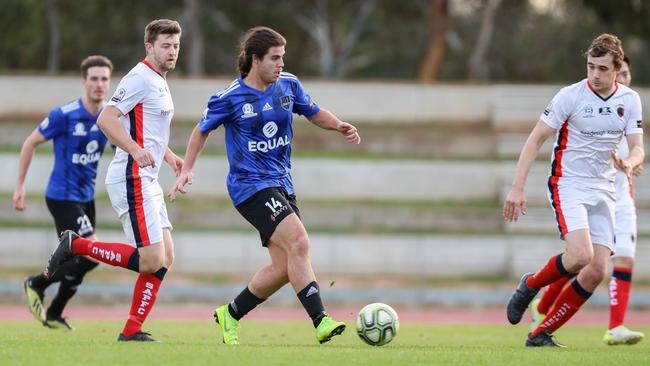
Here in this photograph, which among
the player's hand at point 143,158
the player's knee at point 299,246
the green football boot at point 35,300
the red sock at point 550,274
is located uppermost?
the player's hand at point 143,158

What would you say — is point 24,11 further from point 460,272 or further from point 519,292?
point 519,292

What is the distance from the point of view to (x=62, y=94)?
95.2ft

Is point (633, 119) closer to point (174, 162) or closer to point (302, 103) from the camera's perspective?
point (302, 103)

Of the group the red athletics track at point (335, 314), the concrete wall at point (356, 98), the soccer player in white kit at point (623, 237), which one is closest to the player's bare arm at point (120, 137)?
the soccer player in white kit at point (623, 237)

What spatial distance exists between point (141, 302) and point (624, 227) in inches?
191

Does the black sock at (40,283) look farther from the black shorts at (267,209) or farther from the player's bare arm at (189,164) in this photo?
the black shorts at (267,209)

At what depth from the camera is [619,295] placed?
10820 millimetres

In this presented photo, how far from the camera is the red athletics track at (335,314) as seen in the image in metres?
16.4

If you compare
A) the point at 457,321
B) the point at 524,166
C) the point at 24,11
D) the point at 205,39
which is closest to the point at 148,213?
the point at 524,166

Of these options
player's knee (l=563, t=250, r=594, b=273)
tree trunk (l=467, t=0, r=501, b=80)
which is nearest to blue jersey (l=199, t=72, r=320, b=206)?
player's knee (l=563, t=250, r=594, b=273)

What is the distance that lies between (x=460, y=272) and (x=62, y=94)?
11.9m

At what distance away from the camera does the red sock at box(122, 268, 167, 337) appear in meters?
9.15

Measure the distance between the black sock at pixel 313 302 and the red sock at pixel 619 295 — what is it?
333 cm

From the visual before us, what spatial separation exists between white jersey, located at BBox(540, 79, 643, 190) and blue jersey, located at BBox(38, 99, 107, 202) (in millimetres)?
4821
